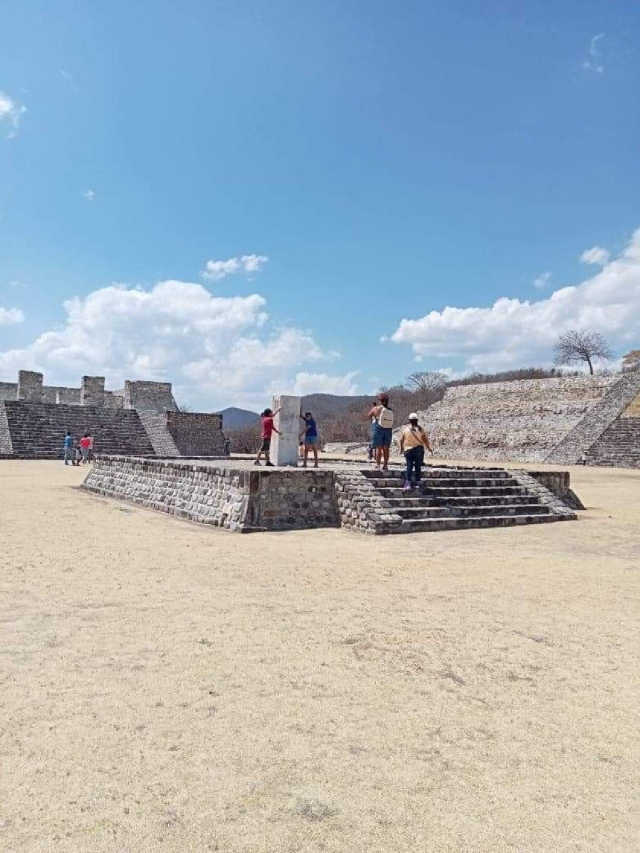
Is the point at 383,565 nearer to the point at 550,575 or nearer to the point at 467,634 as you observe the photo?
the point at 550,575

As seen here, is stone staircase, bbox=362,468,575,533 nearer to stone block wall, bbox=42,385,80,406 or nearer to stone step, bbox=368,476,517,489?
stone step, bbox=368,476,517,489

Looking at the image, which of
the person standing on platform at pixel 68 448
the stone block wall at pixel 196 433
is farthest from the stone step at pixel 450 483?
the stone block wall at pixel 196 433

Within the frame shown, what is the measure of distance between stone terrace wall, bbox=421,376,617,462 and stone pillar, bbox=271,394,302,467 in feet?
66.6

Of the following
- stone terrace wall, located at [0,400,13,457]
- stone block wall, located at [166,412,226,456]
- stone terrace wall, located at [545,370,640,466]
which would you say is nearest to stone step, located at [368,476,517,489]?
stone terrace wall, located at [545,370,640,466]

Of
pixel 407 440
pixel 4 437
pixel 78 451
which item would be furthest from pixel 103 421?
pixel 407 440

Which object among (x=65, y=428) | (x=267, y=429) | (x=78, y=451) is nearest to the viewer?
(x=267, y=429)

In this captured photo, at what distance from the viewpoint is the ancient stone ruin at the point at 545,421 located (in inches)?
1078

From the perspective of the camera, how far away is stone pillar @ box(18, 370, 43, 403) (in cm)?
2945

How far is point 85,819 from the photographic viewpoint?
2.07 metres

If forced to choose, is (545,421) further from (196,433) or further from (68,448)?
(68,448)

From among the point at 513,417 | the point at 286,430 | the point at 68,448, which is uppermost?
the point at 513,417

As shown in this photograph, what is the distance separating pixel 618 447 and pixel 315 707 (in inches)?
1061

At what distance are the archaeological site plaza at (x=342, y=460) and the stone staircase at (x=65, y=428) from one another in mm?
61

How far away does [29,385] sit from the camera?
97.3 ft
